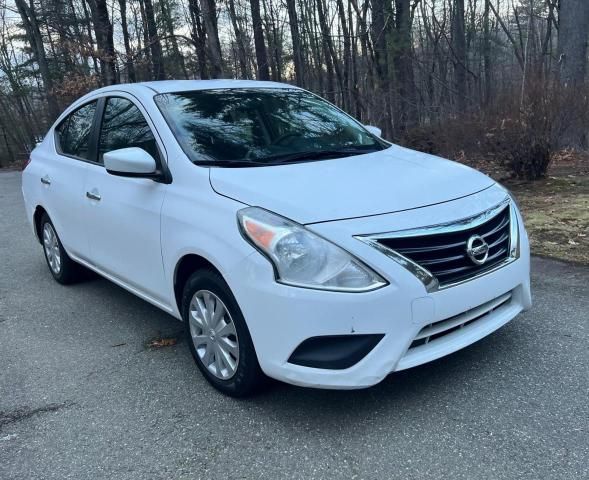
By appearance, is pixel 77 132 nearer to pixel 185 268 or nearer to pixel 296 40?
pixel 185 268

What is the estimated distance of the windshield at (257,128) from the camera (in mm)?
3447

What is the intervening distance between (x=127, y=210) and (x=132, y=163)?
499mm

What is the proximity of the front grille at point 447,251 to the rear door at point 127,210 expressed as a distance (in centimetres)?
155

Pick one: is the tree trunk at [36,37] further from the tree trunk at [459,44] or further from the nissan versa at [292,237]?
the nissan versa at [292,237]

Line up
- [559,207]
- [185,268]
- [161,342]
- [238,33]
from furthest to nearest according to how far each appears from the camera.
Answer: [238,33], [559,207], [161,342], [185,268]

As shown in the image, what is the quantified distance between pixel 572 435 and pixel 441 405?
1.97 feet

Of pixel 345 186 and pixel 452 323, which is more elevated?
pixel 345 186

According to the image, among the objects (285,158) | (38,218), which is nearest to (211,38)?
(38,218)

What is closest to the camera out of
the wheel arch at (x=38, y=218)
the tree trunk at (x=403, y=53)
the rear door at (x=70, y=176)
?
the rear door at (x=70, y=176)

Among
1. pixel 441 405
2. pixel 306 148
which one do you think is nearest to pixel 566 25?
pixel 306 148

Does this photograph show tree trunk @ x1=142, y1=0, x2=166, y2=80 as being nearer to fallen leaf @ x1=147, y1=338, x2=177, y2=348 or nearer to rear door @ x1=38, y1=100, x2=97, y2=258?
rear door @ x1=38, y1=100, x2=97, y2=258

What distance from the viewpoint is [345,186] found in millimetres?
2926

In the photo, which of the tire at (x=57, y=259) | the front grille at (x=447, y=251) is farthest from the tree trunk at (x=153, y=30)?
the front grille at (x=447, y=251)

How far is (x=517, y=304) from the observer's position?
3.12 meters
